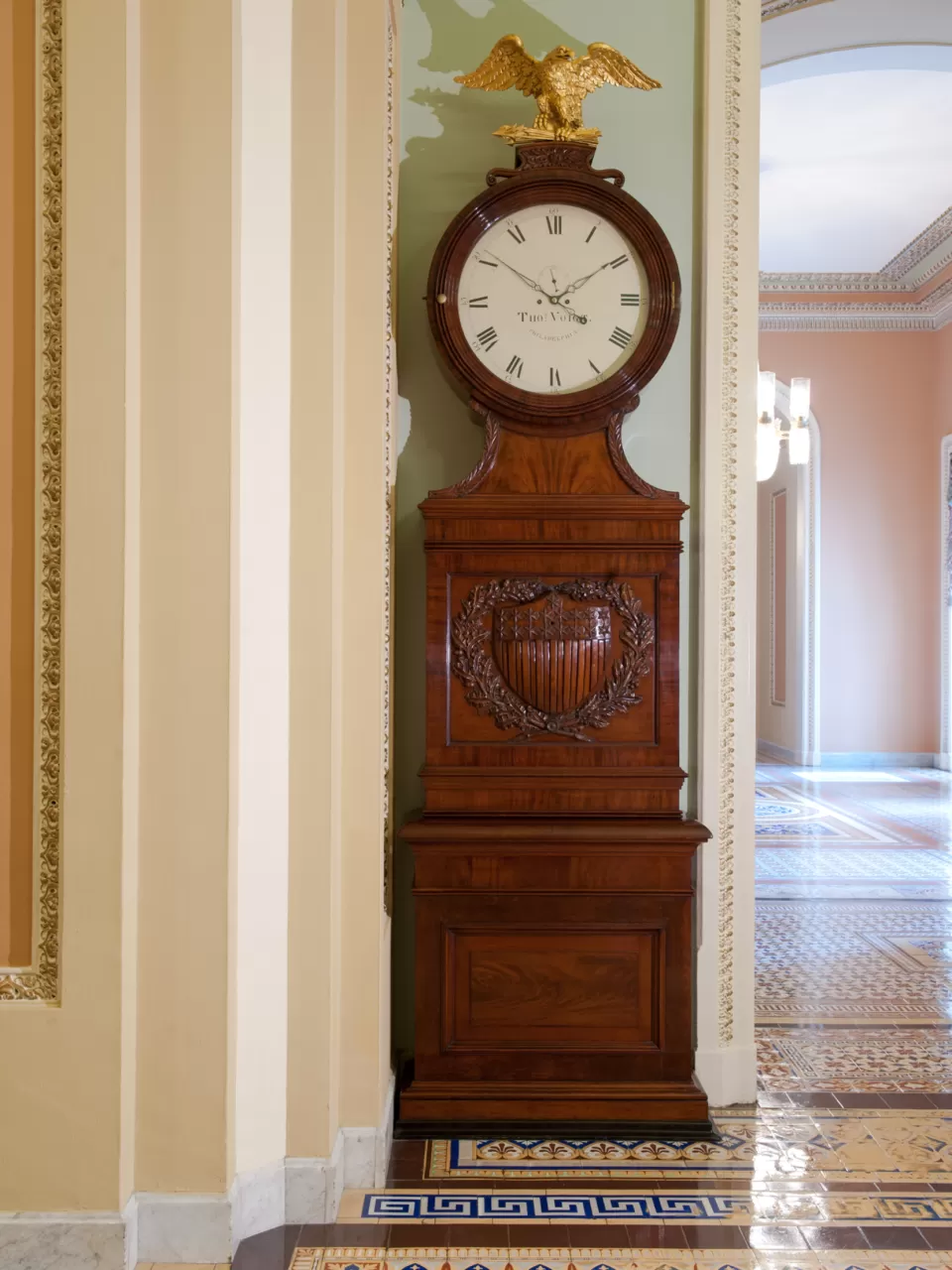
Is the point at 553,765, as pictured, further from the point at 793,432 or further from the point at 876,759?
the point at 876,759

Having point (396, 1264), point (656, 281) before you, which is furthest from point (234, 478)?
point (396, 1264)

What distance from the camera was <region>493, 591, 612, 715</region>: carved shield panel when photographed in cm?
255

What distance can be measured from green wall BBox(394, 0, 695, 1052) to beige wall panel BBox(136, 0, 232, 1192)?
81cm

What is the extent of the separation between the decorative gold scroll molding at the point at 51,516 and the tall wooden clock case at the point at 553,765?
860 millimetres

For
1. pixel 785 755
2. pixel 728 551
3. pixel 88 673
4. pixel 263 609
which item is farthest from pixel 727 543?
pixel 785 755

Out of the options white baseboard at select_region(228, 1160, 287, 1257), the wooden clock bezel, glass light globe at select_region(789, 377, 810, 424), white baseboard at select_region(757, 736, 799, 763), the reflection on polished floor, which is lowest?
the reflection on polished floor

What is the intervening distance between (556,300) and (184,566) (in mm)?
1170

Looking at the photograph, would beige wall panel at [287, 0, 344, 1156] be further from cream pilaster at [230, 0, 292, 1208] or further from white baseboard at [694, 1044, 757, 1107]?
white baseboard at [694, 1044, 757, 1107]

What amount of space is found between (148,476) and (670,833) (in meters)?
1.42

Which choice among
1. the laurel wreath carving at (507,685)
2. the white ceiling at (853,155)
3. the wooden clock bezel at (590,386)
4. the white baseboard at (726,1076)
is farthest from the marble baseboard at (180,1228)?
the white ceiling at (853,155)

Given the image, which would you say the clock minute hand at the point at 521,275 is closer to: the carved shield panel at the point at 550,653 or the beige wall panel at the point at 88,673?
the carved shield panel at the point at 550,653

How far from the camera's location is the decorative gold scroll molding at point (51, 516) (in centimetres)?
202

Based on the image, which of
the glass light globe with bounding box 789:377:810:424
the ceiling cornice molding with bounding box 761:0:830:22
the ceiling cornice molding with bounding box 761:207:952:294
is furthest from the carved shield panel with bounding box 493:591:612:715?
the ceiling cornice molding with bounding box 761:207:952:294

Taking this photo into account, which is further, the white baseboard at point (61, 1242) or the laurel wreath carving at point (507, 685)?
the laurel wreath carving at point (507, 685)
